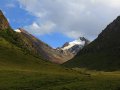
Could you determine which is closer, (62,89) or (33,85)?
(62,89)

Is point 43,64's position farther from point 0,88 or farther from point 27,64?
point 0,88

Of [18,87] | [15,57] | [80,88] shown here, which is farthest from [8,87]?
[15,57]

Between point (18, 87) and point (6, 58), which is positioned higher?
point (6, 58)

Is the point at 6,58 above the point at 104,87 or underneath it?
above

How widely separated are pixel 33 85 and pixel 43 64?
113 m

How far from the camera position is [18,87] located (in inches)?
2921

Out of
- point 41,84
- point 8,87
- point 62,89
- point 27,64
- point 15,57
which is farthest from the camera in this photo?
point 15,57

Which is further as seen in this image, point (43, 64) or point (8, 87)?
point (43, 64)

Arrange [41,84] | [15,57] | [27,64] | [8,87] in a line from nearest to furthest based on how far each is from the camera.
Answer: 1. [8,87]
2. [41,84]
3. [27,64]
4. [15,57]

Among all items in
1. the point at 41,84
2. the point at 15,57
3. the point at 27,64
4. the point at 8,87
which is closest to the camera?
the point at 8,87

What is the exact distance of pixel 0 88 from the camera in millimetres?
71750

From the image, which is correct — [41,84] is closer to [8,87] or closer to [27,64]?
[8,87]

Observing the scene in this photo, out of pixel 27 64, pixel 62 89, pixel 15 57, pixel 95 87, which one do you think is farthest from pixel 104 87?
pixel 15 57

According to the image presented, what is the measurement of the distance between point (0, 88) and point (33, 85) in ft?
27.4
